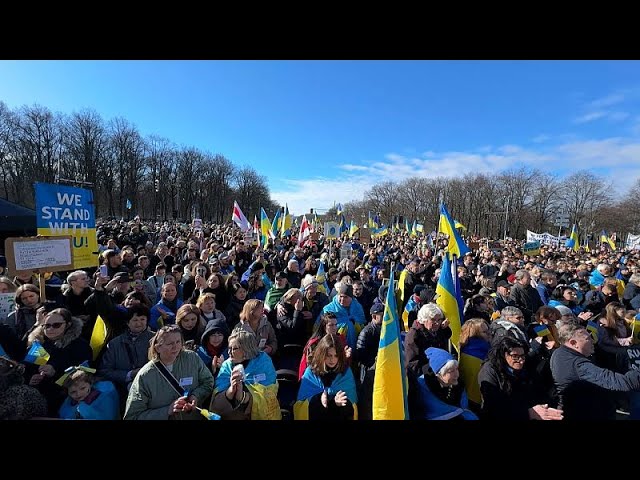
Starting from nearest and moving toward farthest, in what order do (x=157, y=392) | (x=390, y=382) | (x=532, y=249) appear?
(x=390, y=382) < (x=157, y=392) < (x=532, y=249)

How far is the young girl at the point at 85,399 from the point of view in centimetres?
257

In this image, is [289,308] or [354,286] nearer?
[289,308]

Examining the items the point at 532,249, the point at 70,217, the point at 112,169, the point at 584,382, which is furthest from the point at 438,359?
the point at 112,169

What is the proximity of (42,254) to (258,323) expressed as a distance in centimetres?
316

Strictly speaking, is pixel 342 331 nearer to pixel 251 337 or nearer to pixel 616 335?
pixel 251 337

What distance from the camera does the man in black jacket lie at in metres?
2.59

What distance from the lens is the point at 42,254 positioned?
14.7 ft

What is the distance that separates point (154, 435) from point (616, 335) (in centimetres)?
546

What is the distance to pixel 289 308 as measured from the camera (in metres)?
5.30

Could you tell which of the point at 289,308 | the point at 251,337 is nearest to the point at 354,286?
the point at 289,308

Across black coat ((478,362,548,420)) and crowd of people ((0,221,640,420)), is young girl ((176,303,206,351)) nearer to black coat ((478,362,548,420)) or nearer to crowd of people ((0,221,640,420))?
crowd of people ((0,221,640,420))

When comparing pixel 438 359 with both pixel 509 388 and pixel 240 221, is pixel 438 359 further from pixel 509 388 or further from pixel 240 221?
pixel 240 221

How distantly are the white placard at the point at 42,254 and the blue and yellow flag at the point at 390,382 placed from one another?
15.6 feet
